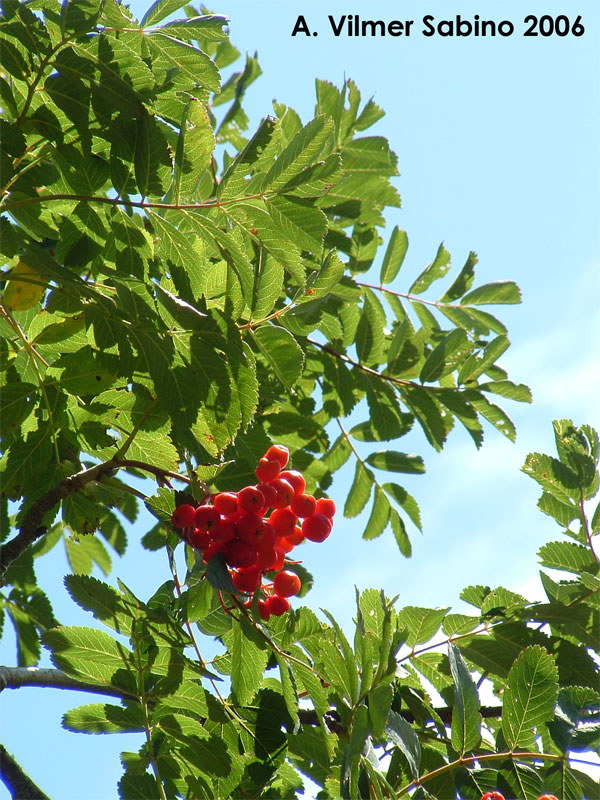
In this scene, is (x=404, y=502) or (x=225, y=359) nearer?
(x=225, y=359)

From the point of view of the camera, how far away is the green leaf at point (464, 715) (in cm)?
187

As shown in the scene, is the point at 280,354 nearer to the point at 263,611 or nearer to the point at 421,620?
the point at 263,611

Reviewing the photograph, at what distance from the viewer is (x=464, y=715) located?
1.87 meters

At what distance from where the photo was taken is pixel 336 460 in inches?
128

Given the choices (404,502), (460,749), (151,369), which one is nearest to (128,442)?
(151,369)

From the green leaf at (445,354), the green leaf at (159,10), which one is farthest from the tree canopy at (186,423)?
the green leaf at (445,354)

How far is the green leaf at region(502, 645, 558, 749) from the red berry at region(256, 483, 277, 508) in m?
0.75

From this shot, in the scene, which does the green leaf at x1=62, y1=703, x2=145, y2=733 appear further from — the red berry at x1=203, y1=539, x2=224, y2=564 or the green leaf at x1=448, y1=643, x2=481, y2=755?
the green leaf at x1=448, y1=643, x2=481, y2=755

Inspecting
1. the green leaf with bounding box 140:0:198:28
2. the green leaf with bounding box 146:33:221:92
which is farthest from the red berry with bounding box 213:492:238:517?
the green leaf with bounding box 140:0:198:28

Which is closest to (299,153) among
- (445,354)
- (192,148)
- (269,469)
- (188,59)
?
(192,148)

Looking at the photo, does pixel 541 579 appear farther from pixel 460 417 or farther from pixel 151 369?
pixel 151 369

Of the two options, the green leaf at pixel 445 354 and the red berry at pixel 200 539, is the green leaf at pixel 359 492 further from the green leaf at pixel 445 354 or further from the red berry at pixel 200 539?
the red berry at pixel 200 539

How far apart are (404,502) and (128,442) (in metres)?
1.60

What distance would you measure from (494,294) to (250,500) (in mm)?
1953
